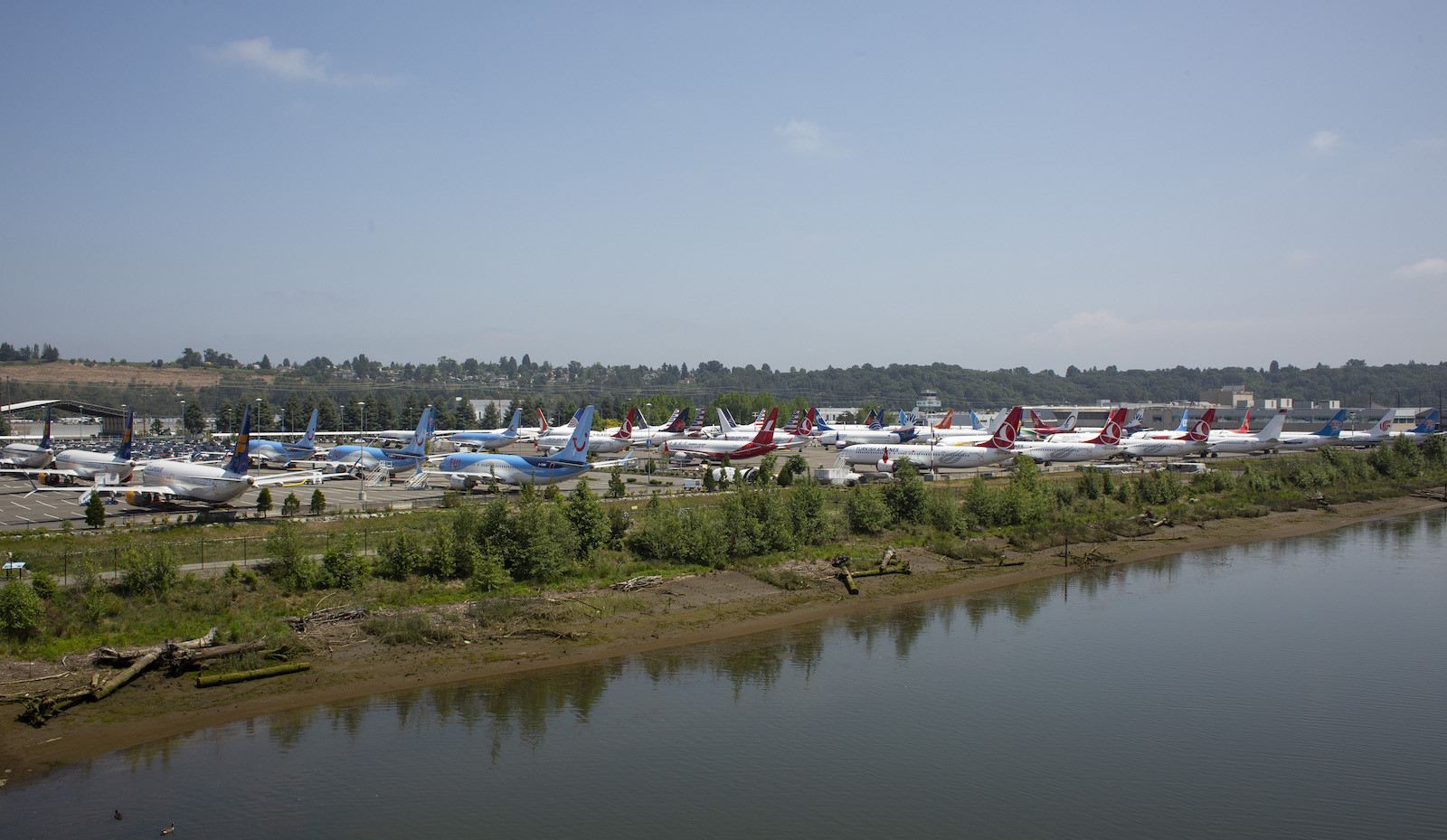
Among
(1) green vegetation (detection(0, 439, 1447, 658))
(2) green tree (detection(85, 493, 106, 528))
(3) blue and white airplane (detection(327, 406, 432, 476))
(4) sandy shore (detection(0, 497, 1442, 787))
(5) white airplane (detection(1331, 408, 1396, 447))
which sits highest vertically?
(5) white airplane (detection(1331, 408, 1396, 447))

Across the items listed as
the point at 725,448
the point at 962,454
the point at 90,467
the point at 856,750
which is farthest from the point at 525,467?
the point at 856,750

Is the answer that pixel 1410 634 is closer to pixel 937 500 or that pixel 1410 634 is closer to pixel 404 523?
pixel 937 500

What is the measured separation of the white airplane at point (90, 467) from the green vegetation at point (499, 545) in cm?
2032

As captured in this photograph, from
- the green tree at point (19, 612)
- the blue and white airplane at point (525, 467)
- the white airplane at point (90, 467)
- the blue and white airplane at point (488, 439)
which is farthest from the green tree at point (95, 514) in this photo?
the blue and white airplane at point (488, 439)

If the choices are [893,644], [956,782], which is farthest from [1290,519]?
[956,782]

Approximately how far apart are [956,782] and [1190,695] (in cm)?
1216

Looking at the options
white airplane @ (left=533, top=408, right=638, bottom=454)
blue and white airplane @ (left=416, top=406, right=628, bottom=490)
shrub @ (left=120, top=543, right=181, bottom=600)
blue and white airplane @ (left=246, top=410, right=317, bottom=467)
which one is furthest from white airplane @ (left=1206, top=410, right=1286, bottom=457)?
shrub @ (left=120, top=543, right=181, bottom=600)

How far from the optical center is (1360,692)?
2981cm

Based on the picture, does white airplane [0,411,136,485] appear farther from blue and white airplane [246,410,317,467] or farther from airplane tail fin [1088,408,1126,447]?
airplane tail fin [1088,408,1126,447]

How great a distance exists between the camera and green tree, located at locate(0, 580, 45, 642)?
27469 millimetres

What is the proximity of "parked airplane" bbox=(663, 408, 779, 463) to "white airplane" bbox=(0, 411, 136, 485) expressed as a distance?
48967 mm

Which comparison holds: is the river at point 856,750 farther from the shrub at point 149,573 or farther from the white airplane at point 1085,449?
the white airplane at point 1085,449

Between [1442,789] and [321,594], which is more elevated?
[321,594]

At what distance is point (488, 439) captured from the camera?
330ft
